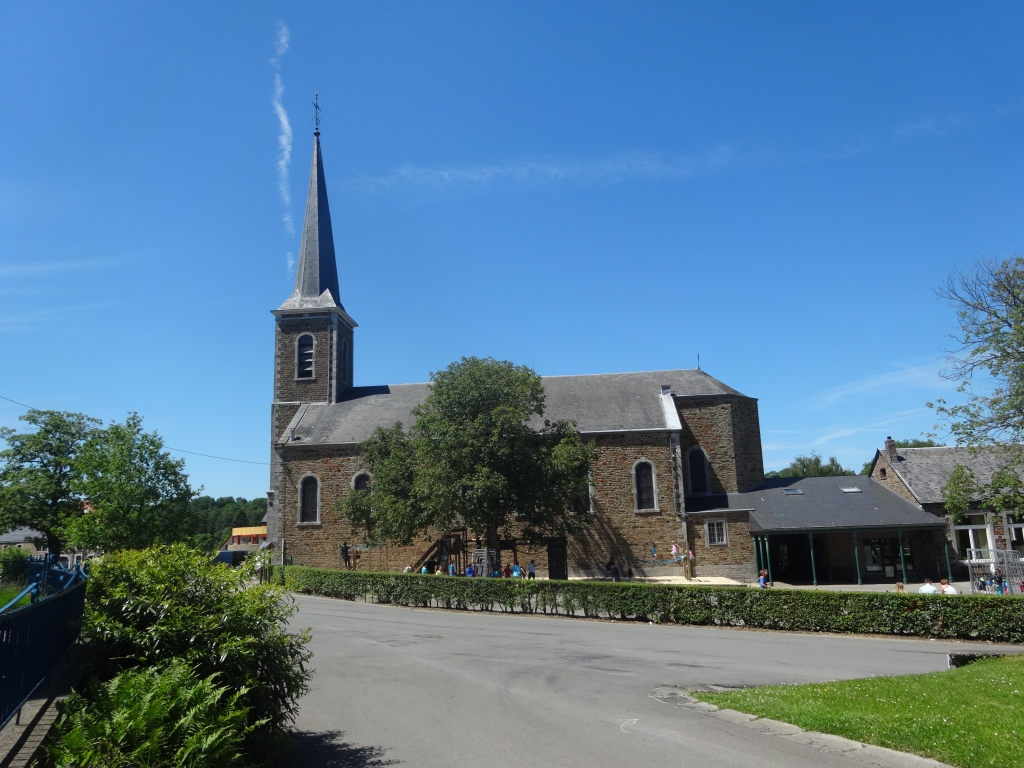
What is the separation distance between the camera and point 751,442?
3538cm

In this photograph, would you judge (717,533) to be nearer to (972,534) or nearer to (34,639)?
(972,534)

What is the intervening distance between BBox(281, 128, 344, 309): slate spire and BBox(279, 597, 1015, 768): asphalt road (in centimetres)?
2570

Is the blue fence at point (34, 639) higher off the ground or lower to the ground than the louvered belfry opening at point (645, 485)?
lower

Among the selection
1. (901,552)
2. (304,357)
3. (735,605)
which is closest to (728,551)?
(901,552)

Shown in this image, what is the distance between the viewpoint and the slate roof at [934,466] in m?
30.6

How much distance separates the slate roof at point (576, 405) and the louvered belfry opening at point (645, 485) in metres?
1.87

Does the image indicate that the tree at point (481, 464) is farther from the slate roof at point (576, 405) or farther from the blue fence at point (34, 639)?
the blue fence at point (34, 639)

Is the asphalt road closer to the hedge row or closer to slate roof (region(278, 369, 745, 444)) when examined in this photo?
the hedge row

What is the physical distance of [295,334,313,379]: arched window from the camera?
1560 inches

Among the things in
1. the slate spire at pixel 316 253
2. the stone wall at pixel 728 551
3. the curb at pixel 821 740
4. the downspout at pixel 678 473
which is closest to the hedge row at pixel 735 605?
the curb at pixel 821 740

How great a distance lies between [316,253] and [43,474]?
62.6 feet

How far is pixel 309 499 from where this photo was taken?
3544 cm

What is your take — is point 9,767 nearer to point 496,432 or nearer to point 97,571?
point 97,571

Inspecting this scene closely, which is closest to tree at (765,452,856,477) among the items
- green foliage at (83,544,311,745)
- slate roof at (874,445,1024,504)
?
slate roof at (874,445,1024,504)
